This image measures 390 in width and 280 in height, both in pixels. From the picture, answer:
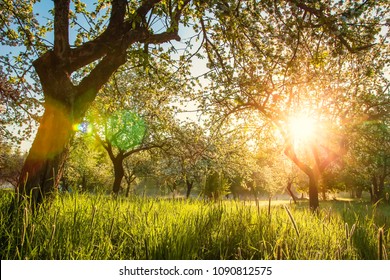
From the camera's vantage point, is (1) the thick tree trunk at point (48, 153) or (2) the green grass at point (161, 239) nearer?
(2) the green grass at point (161, 239)

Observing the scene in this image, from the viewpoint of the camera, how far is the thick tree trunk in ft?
20.5

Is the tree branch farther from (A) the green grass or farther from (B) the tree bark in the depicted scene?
(A) the green grass

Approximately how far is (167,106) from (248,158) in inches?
410

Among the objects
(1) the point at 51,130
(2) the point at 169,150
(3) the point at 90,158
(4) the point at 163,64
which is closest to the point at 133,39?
(1) the point at 51,130

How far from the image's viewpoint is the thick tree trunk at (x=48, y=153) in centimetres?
624

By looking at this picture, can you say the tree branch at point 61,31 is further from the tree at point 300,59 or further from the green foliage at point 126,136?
the green foliage at point 126,136

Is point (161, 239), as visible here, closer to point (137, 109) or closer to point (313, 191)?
point (137, 109)

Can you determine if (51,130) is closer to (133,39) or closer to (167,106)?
(133,39)

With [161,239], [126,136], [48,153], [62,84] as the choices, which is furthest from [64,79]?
[126,136]

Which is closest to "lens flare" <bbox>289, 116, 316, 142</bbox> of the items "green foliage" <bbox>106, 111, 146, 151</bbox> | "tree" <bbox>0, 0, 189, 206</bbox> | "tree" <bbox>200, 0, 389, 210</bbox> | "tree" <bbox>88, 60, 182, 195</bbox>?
"tree" <bbox>200, 0, 389, 210</bbox>

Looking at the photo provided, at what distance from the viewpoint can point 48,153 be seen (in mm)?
6445

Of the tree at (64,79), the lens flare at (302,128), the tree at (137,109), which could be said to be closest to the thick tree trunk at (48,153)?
the tree at (64,79)

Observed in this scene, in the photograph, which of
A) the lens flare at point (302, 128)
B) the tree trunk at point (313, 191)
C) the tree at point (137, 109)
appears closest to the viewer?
the tree at point (137, 109)

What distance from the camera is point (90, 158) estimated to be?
63.4 m
